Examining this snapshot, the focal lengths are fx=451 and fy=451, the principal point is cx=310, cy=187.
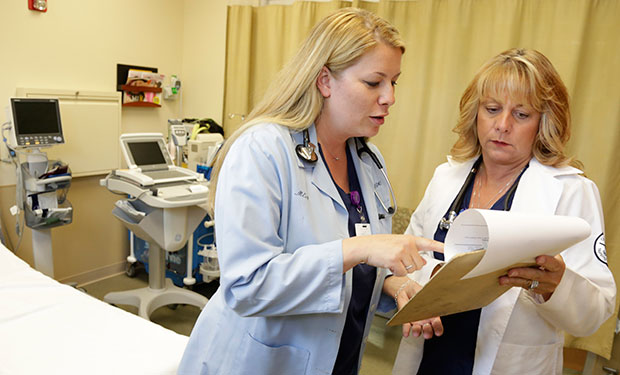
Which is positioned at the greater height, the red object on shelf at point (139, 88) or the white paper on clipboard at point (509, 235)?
the red object on shelf at point (139, 88)

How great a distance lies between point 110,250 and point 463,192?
9.96 ft

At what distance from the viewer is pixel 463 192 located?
142cm

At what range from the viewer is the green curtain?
2.42m

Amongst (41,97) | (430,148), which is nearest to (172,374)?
(430,148)

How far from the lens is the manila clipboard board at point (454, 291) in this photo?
806 mm

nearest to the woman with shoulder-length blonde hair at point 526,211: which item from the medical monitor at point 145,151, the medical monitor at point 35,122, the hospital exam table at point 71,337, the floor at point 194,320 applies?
the hospital exam table at point 71,337

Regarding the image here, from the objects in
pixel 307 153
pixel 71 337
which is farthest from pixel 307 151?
pixel 71 337

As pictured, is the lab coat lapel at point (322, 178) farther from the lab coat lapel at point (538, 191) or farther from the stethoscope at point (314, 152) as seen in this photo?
the lab coat lapel at point (538, 191)

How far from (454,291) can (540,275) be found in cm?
24

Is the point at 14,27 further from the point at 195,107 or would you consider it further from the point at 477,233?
the point at 477,233

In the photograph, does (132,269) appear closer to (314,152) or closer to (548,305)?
(314,152)

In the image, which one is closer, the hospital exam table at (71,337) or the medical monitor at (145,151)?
the hospital exam table at (71,337)

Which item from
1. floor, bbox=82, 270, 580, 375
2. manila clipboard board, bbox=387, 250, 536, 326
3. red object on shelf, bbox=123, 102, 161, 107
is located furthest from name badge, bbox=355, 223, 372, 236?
red object on shelf, bbox=123, 102, 161, 107

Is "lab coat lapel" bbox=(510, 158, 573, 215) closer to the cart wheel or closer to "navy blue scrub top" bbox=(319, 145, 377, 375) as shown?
"navy blue scrub top" bbox=(319, 145, 377, 375)
